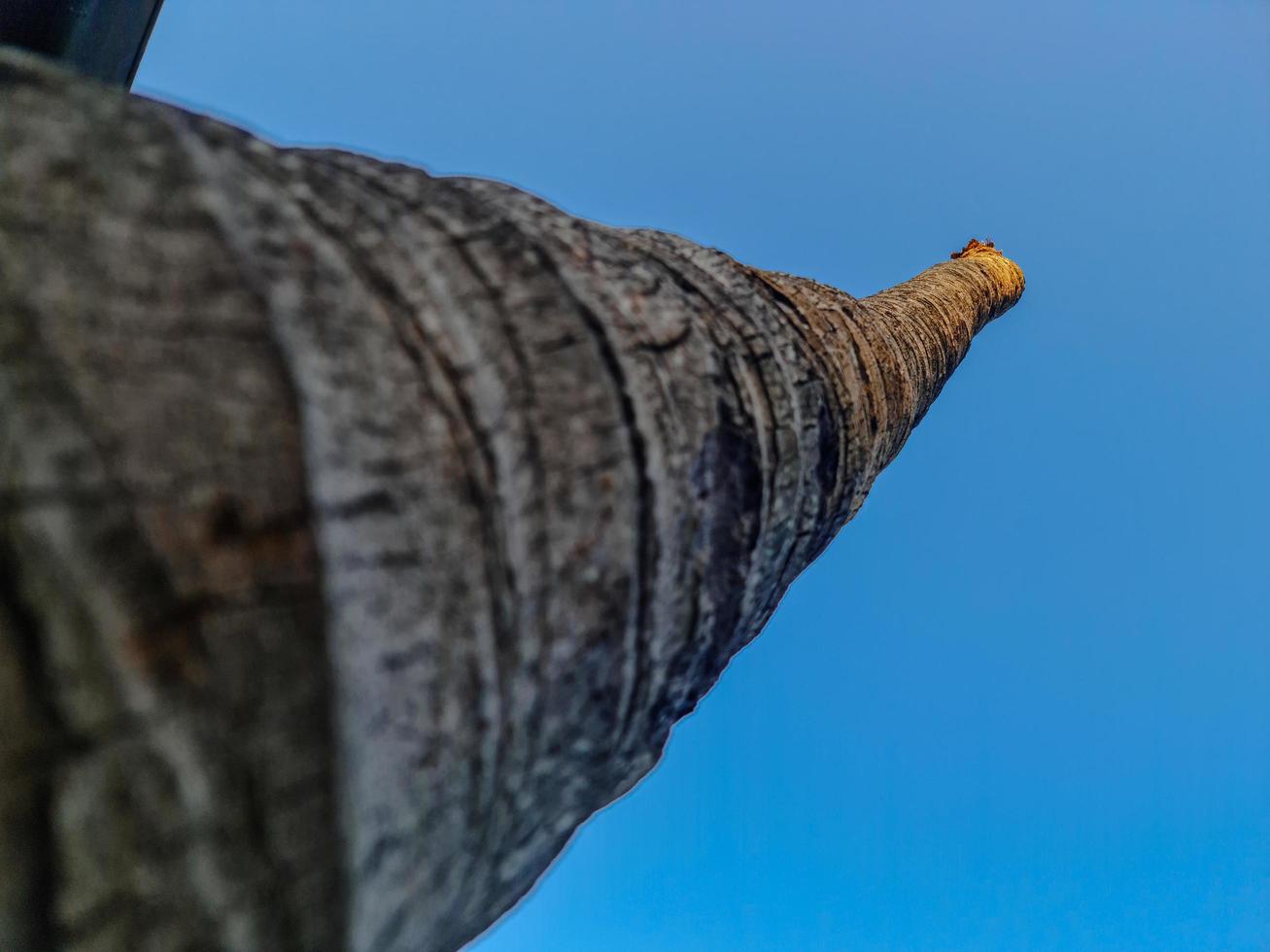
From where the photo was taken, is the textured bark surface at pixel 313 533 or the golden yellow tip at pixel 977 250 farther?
the golden yellow tip at pixel 977 250

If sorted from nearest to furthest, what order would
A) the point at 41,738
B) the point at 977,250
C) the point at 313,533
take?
the point at 41,738, the point at 313,533, the point at 977,250

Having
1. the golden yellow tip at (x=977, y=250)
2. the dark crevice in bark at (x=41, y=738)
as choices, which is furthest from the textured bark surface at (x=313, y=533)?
the golden yellow tip at (x=977, y=250)

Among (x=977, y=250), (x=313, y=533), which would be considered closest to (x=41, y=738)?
(x=313, y=533)

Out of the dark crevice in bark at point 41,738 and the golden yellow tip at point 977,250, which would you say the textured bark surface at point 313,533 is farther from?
the golden yellow tip at point 977,250

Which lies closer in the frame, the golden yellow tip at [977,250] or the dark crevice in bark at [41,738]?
the dark crevice in bark at [41,738]

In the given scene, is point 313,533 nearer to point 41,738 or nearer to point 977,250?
point 41,738

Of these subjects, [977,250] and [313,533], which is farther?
[977,250]

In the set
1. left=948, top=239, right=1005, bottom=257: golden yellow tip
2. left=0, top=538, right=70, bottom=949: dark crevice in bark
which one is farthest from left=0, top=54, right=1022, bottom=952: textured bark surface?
left=948, top=239, right=1005, bottom=257: golden yellow tip

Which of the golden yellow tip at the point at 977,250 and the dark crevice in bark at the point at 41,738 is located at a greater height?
the golden yellow tip at the point at 977,250

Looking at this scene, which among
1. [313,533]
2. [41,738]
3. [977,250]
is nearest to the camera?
[41,738]
